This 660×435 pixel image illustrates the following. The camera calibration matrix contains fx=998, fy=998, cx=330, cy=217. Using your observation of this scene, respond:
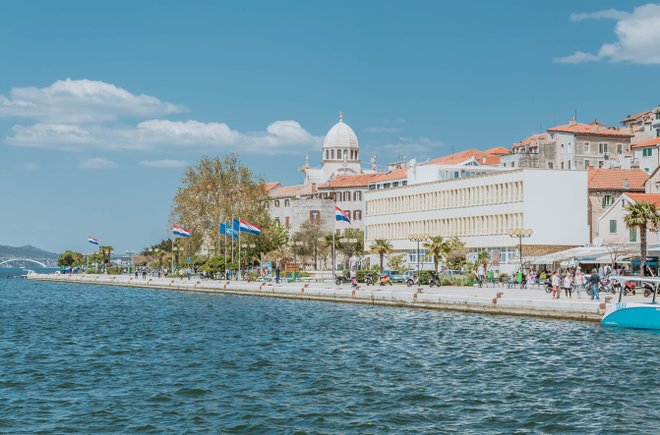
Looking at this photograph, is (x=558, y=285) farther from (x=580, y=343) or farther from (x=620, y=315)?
(x=580, y=343)

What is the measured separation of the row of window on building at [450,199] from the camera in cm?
9412

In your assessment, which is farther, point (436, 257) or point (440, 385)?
point (436, 257)

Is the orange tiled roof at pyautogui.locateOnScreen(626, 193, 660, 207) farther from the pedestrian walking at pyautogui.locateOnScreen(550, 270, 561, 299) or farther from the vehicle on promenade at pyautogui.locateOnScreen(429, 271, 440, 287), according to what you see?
the pedestrian walking at pyautogui.locateOnScreen(550, 270, 561, 299)

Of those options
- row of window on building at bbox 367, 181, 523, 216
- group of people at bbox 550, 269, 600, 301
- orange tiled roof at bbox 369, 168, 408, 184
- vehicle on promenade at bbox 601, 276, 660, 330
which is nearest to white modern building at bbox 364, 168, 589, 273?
row of window on building at bbox 367, 181, 523, 216

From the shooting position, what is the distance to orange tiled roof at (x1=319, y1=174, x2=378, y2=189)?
148625mm

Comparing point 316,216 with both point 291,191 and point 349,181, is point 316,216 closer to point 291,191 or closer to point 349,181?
point 349,181

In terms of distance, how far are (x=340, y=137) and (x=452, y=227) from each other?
74.8 metres

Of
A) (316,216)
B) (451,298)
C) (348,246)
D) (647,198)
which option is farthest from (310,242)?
(451,298)

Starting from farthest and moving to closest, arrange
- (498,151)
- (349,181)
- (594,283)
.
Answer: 1. (349,181)
2. (498,151)
3. (594,283)

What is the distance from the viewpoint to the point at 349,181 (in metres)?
153

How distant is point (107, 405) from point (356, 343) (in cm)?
1594

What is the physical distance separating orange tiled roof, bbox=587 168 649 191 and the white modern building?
167 inches

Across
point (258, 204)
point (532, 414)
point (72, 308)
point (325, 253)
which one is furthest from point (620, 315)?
point (325, 253)

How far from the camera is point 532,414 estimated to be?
24.2m
